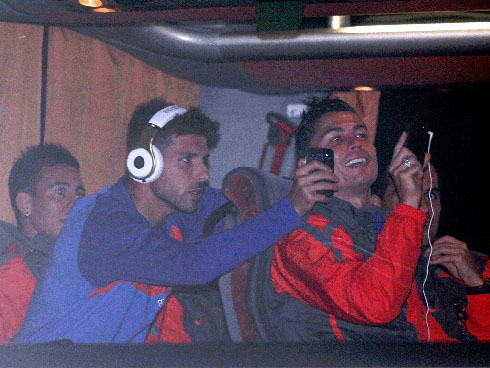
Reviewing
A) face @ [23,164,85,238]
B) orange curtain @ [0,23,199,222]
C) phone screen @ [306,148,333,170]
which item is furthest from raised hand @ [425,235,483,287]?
face @ [23,164,85,238]

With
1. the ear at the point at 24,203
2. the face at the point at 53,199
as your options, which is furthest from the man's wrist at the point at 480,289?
the ear at the point at 24,203

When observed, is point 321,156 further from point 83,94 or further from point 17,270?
point 17,270

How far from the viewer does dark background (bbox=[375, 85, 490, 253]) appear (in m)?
1.31

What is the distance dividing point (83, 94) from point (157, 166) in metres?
0.26

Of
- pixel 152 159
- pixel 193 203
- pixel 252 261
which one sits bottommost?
pixel 252 261

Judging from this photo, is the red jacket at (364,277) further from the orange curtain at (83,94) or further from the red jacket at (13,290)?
the red jacket at (13,290)

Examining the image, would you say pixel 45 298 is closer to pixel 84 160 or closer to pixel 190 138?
pixel 84 160

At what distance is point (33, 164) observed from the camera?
1.35 m

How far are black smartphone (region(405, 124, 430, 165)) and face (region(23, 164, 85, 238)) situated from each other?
33.1 inches

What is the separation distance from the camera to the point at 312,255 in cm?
131

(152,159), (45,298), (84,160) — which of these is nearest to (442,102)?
(152,159)

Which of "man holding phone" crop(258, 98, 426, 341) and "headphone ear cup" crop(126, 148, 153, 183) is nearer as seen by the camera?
"man holding phone" crop(258, 98, 426, 341)

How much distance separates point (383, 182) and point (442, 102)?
0.25 m

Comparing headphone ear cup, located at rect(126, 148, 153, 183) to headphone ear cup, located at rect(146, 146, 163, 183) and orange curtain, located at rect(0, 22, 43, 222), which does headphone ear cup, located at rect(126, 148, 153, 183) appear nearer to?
headphone ear cup, located at rect(146, 146, 163, 183)
